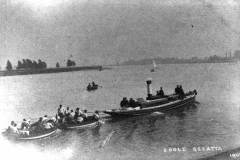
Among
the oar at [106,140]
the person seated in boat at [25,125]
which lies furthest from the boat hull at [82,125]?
the person seated in boat at [25,125]

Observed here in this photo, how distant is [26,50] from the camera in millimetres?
7000

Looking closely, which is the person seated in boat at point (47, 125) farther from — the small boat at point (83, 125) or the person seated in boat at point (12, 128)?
the person seated in boat at point (12, 128)

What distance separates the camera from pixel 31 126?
7.44 m

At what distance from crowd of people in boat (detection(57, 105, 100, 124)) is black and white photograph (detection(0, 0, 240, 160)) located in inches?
1.5

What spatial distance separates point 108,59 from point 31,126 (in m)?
2.45

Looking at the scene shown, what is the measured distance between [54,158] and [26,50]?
2481mm

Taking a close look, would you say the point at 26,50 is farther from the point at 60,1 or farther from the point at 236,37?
the point at 236,37

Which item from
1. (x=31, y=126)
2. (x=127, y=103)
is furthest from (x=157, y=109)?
(x=31, y=126)

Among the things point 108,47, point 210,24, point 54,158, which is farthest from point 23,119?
point 210,24

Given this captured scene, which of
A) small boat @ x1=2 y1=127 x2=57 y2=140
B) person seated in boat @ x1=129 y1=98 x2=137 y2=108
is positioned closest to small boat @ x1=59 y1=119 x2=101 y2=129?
small boat @ x1=2 y1=127 x2=57 y2=140

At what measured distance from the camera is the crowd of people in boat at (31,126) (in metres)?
6.83

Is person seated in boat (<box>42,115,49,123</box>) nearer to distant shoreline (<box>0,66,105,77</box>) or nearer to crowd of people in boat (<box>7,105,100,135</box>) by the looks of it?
crowd of people in boat (<box>7,105,100,135</box>)

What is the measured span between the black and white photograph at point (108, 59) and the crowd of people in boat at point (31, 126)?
0.02 metres

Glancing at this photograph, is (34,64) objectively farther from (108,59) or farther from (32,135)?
(108,59)
